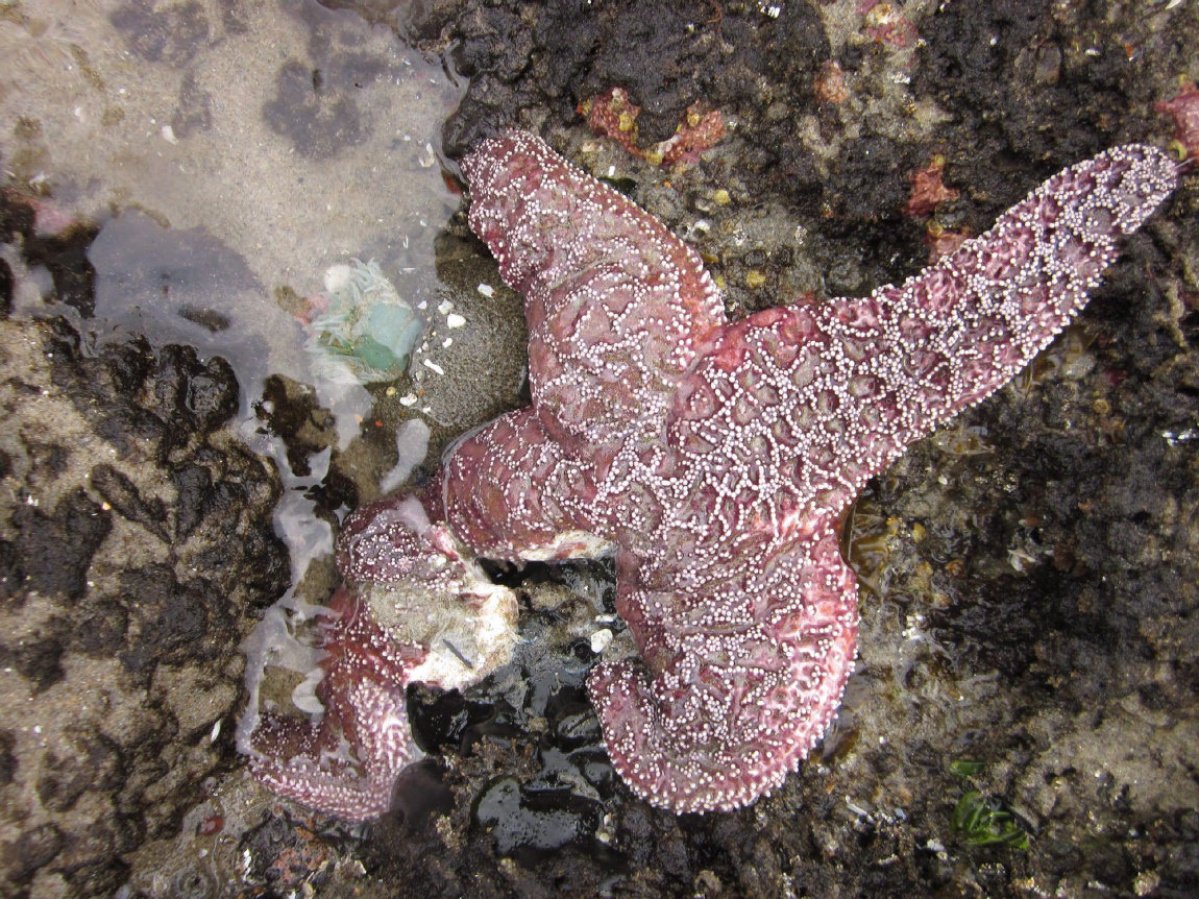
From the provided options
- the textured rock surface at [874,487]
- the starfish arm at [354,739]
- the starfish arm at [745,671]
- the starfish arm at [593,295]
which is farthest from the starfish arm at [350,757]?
the starfish arm at [593,295]

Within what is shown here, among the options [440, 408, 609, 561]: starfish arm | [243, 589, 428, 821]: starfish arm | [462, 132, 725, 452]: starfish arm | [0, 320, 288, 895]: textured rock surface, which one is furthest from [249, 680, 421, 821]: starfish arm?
[462, 132, 725, 452]: starfish arm

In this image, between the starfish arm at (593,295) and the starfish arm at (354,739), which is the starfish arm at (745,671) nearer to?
the starfish arm at (593,295)

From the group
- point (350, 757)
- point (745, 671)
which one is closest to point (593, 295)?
point (745, 671)

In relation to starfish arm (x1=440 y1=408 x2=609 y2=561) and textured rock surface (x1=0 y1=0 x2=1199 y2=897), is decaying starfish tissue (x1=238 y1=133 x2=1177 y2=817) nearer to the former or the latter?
starfish arm (x1=440 y1=408 x2=609 y2=561)

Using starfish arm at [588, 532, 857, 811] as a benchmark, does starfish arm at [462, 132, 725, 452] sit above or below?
above

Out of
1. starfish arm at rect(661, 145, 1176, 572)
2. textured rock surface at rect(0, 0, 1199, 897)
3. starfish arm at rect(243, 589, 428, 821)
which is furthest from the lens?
starfish arm at rect(243, 589, 428, 821)

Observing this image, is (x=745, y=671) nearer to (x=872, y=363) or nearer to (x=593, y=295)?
(x=872, y=363)

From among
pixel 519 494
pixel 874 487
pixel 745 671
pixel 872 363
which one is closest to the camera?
pixel 872 363
